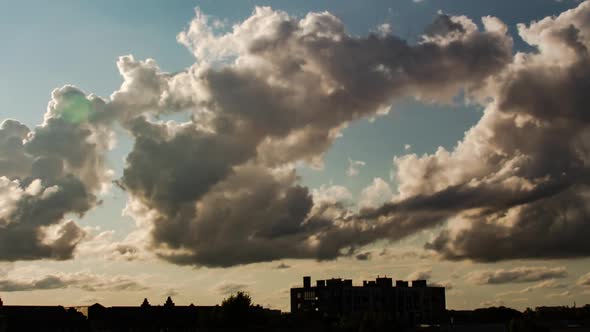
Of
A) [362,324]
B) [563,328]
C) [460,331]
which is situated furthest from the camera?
[563,328]

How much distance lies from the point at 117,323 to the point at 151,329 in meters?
6.91

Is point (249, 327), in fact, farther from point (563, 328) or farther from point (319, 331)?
point (563, 328)

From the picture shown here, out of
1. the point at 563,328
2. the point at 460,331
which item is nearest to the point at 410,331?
the point at 460,331

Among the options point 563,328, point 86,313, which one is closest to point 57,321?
point 86,313

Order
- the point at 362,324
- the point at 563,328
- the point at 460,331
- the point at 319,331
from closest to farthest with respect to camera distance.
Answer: the point at 362,324 → the point at 319,331 → the point at 460,331 → the point at 563,328

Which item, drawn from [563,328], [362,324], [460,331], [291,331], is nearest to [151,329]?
[291,331]

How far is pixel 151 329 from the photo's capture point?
14525cm

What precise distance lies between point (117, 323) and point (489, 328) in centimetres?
8015

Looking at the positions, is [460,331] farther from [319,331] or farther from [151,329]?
[151,329]

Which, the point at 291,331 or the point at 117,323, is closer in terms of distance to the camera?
the point at 291,331

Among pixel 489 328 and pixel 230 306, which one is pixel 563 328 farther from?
pixel 230 306

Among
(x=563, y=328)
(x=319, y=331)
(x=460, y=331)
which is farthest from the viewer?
(x=563, y=328)

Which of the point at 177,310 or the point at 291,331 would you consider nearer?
the point at 291,331

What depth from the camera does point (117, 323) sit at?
144500mm
